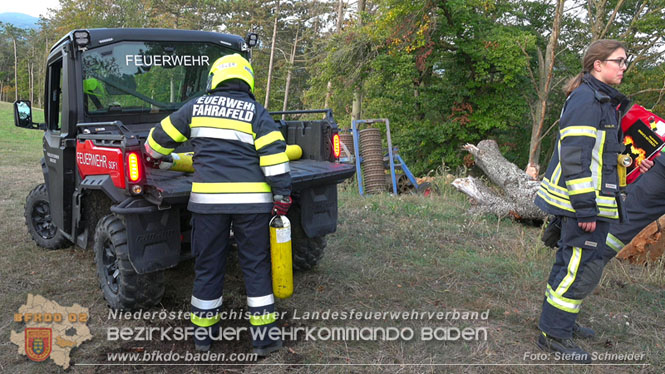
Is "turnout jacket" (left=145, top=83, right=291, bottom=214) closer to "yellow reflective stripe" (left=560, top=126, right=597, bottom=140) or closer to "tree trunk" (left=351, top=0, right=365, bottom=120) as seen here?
"yellow reflective stripe" (left=560, top=126, right=597, bottom=140)

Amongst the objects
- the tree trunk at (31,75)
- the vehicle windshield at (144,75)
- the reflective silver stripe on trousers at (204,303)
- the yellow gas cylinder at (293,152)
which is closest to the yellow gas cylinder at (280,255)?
the reflective silver stripe on trousers at (204,303)

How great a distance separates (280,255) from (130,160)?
Result: 1150mm

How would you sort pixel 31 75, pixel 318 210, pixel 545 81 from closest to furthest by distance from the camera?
1. pixel 318 210
2. pixel 545 81
3. pixel 31 75

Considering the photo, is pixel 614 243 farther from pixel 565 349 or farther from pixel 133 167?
pixel 133 167

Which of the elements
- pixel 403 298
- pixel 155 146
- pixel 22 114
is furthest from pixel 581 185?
pixel 22 114

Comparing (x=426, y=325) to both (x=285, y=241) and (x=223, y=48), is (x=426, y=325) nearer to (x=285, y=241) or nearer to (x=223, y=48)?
(x=285, y=241)

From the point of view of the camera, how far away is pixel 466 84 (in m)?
13.7

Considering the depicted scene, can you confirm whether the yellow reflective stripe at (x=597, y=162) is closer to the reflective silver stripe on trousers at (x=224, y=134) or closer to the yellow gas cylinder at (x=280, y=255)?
the yellow gas cylinder at (x=280, y=255)

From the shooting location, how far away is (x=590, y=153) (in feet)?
9.26

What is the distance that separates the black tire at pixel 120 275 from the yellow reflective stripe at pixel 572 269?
2.81 meters

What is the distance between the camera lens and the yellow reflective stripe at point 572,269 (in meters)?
2.97

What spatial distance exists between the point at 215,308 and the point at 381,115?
12327 millimetres

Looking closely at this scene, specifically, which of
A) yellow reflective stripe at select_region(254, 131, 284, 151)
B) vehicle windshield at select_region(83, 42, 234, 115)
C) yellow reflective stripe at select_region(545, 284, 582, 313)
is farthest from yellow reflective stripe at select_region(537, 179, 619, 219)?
vehicle windshield at select_region(83, 42, 234, 115)

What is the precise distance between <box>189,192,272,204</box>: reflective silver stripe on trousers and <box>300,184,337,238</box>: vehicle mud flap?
0.90 m
